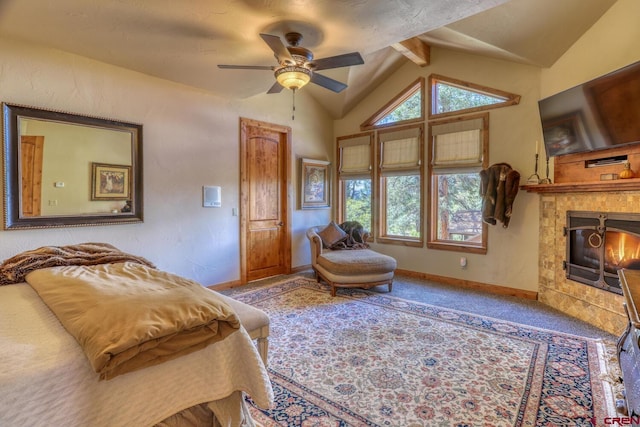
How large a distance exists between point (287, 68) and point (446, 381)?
274 centimetres

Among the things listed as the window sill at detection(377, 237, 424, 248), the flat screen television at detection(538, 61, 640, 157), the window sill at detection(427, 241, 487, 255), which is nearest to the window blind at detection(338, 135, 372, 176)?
the window sill at detection(377, 237, 424, 248)

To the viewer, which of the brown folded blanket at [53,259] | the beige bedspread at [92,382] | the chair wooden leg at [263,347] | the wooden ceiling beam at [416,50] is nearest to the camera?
the beige bedspread at [92,382]

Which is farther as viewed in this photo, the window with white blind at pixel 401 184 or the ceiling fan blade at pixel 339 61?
the window with white blind at pixel 401 184

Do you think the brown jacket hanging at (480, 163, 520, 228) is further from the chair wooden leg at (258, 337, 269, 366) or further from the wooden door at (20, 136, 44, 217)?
the wooden door at (20, 136, 44, 217)

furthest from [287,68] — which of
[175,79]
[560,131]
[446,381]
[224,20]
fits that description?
[560,131]

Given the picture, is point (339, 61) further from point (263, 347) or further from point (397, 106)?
point (397, 106)

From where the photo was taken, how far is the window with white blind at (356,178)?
576 cm

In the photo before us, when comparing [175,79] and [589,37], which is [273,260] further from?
[589,37]

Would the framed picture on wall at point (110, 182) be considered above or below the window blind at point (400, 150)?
below

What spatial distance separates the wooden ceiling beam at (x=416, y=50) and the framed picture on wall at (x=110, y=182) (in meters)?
3.59

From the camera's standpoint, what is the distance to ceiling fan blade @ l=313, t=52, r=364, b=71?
2.69m

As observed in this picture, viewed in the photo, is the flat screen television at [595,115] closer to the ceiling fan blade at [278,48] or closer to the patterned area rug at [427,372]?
the patterned area rug at [427,372]

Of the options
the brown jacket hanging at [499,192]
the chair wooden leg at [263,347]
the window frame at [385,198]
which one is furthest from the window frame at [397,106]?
the chair wooden leg at [263,347]

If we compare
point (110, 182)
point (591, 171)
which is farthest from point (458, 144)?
point (110, 182)
